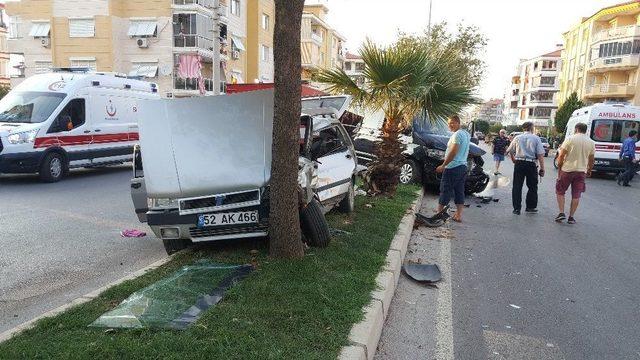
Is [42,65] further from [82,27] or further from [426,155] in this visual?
[426,155]

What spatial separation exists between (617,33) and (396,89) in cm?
5050

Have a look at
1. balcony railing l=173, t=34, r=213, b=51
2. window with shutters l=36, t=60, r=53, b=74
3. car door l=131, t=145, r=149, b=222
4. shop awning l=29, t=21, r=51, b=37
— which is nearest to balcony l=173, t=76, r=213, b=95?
balcony railing l=173, t=34, r=213, b=51

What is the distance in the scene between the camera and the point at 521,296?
4.68 metres

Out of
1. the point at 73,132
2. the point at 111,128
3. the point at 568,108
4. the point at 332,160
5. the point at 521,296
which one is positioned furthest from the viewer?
the point at 568,108

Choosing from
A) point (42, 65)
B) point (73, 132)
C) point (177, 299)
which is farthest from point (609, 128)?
point (42, 65)

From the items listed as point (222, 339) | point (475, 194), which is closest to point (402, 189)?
point (475, 194)

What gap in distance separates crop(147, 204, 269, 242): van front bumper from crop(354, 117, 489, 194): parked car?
5.96 meters

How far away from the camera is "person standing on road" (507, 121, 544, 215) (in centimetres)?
873

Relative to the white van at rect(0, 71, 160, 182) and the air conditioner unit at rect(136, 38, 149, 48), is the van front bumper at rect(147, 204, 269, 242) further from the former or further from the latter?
the air conditioner unit at rect(136, 38, 149, 48)

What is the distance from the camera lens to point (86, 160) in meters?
12.1

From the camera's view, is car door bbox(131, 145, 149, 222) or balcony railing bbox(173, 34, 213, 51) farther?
balcony railing bbox(173, 34, 213, 51)

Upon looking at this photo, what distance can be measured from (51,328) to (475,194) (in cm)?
966

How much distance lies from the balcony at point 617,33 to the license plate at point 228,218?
53781mm

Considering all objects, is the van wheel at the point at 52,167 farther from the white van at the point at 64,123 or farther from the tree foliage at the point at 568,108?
the tree foliage at the point at 568,108
